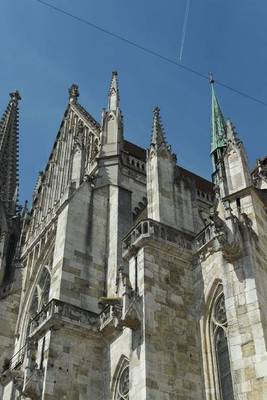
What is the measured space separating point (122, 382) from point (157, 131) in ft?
23.2

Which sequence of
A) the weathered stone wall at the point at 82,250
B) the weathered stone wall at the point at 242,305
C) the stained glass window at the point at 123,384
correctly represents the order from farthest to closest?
the weathered stone wall at the point at 82,250 → the stained glass window at the point at 123,384 → the weathered stone wall at the point at 242,305

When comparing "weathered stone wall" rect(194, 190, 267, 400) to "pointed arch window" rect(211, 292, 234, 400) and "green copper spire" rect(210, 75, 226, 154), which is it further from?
"green copper spire" rect(210, 75, 226, 154)

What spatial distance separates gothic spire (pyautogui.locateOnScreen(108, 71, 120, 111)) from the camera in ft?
70.6

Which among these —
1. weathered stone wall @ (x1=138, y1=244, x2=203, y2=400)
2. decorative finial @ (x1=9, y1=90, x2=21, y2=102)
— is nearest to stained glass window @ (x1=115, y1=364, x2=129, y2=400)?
weathered stone wall @ (x1=138, y1=244, x2=203, y2=400)

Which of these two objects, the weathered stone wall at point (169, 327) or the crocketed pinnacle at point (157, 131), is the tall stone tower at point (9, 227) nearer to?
the crocketed pinnacle at point (157, 131)

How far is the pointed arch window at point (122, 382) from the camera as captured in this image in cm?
1329

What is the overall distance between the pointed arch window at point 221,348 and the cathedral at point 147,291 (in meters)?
0.03

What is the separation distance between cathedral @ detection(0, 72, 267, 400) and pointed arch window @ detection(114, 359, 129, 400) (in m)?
0.02

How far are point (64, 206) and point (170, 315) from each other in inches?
248

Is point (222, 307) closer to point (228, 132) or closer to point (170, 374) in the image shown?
point (170, 374)

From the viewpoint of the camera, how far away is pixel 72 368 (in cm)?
1384

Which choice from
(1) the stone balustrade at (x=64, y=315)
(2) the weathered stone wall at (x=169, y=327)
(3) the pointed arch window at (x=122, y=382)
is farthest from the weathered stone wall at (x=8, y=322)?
(2) the weathered stone wall at (x=169, y=327)

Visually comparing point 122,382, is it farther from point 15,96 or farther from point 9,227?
point 15,96

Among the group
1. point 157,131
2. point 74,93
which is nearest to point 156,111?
point 157,131
